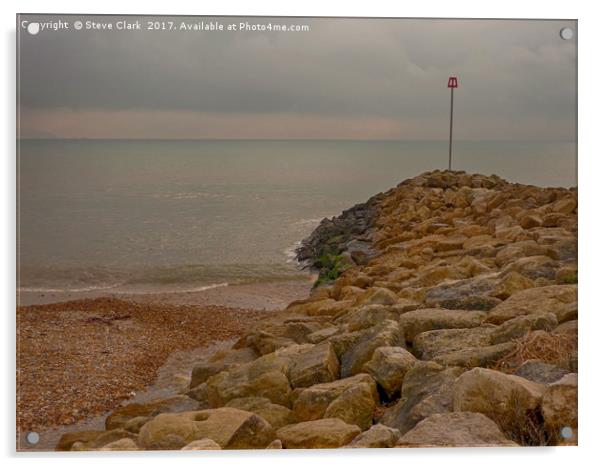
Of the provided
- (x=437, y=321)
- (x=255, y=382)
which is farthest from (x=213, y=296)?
(x=437, y=321)

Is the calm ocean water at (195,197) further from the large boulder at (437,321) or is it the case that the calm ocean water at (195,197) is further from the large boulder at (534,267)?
the large boulder at (437,321)

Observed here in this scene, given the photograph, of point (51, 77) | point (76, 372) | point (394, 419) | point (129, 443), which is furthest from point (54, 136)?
point (394, 419)

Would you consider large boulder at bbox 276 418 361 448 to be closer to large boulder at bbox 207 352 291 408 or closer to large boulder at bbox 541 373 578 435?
large boulder at bbox 207 352 291 408

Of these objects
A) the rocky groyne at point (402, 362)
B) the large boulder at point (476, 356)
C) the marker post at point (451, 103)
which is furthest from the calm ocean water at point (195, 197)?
the large boulder at point (476, 356)

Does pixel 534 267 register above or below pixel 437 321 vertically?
above

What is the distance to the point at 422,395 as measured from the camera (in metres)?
4.74

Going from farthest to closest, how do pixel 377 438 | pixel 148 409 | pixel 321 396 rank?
pixel 148 409 < pixel 321 396 < pixel 377 438

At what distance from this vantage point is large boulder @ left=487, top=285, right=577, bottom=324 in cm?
534

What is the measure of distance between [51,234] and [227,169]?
1.45 meters

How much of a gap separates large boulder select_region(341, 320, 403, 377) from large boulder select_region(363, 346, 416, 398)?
0.26 ft

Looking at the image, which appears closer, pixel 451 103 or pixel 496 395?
pixel 496 395

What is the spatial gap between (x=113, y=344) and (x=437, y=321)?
248 cm

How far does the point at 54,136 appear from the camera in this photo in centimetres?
539

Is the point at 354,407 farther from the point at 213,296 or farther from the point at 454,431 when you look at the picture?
the point at 213,296
